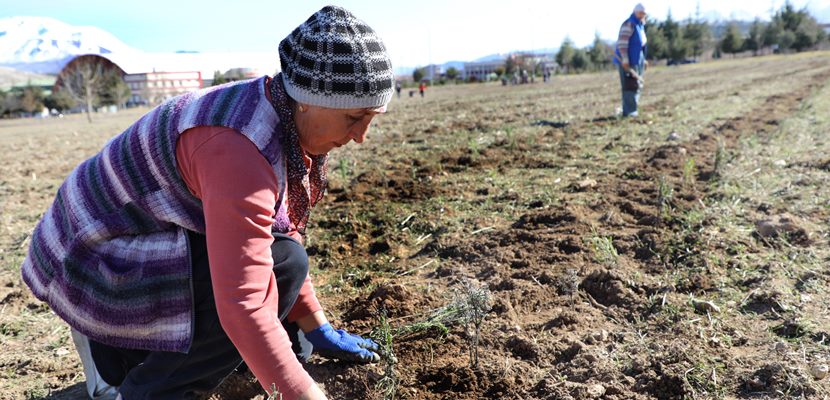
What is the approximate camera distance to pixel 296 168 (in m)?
1.72

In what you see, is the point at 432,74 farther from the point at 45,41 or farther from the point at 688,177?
the point at 45,41

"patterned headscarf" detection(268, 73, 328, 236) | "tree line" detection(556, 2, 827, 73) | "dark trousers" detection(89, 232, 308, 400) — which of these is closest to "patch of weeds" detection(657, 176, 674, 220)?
"patterned headscarf" detection(268, 73, 328, 236)

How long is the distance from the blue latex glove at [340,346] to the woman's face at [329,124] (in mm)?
839

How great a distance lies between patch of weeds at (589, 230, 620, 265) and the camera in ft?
9.71

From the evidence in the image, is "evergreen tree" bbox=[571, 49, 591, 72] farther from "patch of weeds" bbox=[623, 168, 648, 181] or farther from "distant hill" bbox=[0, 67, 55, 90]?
"patch of weeds" bbox=[623, 168, 648, 181]

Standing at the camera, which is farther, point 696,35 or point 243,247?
point 696,35

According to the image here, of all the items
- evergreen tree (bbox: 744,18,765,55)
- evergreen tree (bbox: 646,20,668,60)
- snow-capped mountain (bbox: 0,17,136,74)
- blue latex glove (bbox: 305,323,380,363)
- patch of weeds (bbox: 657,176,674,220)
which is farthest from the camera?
evergreen tree (bbox: 744,18,765,55)

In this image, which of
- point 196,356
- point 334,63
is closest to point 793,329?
point 334,63

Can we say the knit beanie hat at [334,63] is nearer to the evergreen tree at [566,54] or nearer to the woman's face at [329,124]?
the woman's face at [329,124]

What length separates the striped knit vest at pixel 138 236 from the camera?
163cm

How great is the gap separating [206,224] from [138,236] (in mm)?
419

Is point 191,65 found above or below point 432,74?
below

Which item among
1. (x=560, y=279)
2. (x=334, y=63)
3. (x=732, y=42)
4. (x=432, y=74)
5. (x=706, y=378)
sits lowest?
(x=706, y=378)

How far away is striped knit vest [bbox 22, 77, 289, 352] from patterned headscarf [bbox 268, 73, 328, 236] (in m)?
0.03
